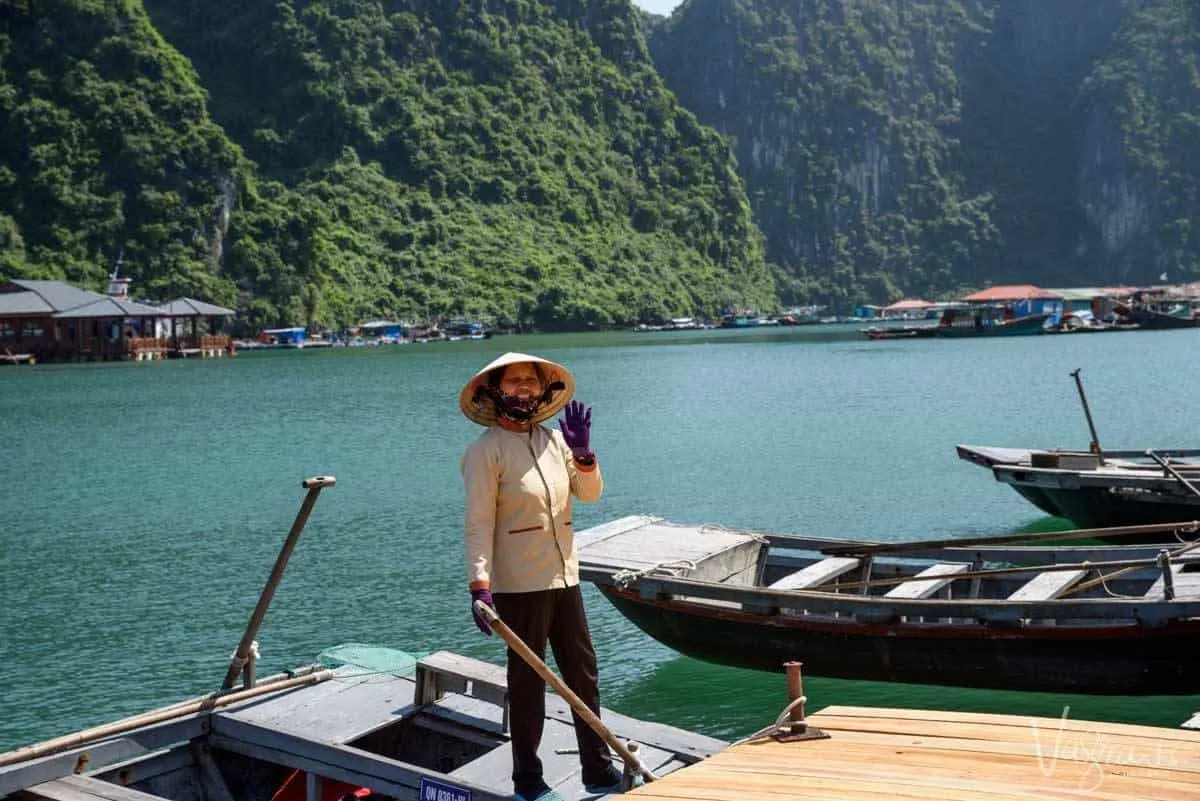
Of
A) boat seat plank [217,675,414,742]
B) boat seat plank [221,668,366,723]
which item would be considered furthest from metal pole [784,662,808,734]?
boat seat plank [221,668,366,723]

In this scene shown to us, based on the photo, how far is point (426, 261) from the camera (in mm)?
138750

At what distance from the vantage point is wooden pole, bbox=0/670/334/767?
6707 millimetres

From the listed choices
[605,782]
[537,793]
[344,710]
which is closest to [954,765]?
[605,782]

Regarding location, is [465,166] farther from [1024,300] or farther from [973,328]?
[973,328]

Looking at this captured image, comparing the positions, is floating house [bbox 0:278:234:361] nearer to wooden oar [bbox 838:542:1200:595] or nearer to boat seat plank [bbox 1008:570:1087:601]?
wooden oar [bbox 838:542:1200:595]

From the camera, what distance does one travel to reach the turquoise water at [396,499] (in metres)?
12.7

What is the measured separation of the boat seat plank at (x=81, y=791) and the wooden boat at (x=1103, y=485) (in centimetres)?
1247

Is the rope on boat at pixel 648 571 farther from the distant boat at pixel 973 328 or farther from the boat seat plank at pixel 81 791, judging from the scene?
the distant boat at pixel 973 328

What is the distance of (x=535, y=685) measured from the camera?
659 centimetres

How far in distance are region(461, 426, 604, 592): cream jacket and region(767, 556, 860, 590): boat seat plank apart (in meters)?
4.57

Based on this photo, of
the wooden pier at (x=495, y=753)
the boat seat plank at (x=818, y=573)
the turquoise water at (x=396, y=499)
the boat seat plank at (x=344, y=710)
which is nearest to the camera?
the wooden pier at (x=495, y=753)

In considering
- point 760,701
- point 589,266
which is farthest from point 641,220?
point 760,701

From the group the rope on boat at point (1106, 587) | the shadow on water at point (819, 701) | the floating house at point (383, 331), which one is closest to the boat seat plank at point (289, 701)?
the shadow on water at point (819, 701)

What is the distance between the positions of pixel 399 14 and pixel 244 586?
15705cm
